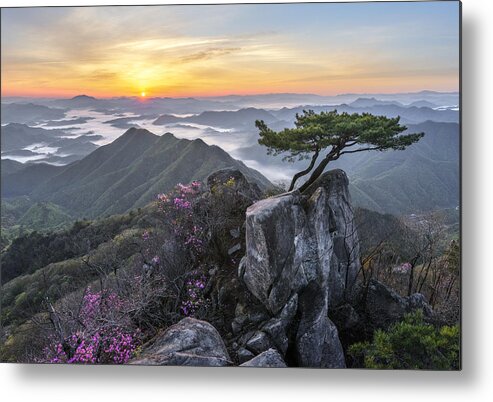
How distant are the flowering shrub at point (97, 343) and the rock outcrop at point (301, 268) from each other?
1093mm

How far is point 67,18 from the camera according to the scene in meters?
5.07

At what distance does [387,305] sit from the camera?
4918 mm

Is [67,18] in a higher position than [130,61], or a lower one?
higher

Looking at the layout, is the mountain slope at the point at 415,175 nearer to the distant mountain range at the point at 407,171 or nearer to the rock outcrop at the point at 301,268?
the distant mountain range at the point at 407,171

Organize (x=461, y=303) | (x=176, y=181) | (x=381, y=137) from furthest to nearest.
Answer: (x=176, y=181) < (x=381, y=137) < (x=461, y=303)

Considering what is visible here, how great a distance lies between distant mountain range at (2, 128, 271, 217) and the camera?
5188 mm

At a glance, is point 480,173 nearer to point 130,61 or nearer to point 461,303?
point 461,303

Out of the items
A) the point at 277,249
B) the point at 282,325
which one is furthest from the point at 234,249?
the point at 282,325

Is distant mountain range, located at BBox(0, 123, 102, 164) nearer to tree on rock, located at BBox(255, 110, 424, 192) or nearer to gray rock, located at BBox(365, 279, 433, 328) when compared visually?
tree on rock, located at BBox(255, 110, 424, 192)

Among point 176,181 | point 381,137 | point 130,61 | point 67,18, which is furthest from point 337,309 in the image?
point 67,18

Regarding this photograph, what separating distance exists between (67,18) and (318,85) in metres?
2.57

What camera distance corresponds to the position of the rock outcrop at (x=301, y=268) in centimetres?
479

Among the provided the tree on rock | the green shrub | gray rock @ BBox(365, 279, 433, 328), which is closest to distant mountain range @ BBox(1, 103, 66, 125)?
the tree on rock

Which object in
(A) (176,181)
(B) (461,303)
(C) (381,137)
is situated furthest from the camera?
(A) (176,181)
